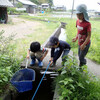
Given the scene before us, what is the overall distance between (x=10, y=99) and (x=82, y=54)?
1.95m

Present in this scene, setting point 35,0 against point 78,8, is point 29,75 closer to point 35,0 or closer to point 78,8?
point 78,8

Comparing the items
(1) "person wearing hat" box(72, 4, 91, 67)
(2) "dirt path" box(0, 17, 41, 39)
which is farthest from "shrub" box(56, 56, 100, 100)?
(2) "dirt path" box(0, 17, 41, 39)

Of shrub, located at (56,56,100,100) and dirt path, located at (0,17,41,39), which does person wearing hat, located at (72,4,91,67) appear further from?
dirt path, located at (0,17,41,39)

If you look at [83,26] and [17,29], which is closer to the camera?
[83,26]

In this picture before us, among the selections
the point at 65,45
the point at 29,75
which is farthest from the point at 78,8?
the point at 29,75

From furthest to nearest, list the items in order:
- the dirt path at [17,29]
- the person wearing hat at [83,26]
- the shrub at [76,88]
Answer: the dirt path at [17,29]
the person wearing hat at [83,26]
the shrub at [76,88]

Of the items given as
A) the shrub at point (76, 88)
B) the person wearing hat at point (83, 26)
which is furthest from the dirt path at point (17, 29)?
the shrub at point (76, 88)

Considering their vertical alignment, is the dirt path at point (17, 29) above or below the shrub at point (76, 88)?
above

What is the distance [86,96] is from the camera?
2.03 metres

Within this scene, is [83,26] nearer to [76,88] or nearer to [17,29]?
[76,88]

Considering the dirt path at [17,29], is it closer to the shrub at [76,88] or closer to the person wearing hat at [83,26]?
the person wearing hat at [83,26]

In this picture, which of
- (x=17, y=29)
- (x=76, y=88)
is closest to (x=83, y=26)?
(x=76, y=88)

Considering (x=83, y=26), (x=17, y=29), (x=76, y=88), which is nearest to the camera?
(x=76, y=88)

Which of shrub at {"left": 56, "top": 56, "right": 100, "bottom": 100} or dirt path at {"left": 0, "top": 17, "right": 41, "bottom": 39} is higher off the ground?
dirt path at {"left": 0, "top": 17, "right": 41, "bottom": 39}
